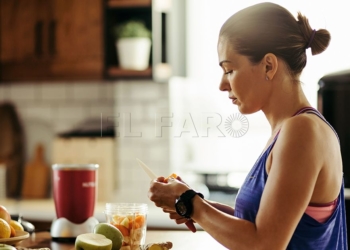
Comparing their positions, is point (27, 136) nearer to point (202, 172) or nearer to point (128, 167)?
point (128, 167)

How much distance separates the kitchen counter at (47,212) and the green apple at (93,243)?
168 centimetres

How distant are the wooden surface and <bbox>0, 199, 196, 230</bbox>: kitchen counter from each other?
112cm

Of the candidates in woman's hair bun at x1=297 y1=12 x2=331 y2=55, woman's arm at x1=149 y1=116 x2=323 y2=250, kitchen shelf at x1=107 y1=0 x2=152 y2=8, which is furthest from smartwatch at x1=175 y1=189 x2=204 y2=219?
kitchen shelf at x1=107 y1=0 x2=152 y2=8

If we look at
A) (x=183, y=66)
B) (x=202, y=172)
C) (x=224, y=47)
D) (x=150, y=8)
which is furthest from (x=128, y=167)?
(x=224, y=47)

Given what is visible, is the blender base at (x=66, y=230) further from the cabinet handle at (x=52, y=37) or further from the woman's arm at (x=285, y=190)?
the cabinet handle at (x=52, y=37)

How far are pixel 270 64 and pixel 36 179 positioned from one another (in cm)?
293

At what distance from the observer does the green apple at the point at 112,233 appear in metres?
1.81

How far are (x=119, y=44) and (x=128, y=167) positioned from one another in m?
0.77

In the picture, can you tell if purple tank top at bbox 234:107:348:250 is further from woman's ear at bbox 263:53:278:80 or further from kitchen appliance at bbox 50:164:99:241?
kitchen appliance at bbox 50:164:99:241

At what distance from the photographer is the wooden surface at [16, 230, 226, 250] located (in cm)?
205

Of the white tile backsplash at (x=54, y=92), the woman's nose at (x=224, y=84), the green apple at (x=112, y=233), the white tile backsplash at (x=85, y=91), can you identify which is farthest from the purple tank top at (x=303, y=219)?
the white tile backsplash at (x=54, y=92)

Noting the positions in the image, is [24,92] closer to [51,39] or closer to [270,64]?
[51,39]

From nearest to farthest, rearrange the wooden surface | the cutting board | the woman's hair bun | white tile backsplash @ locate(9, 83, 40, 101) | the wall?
1. the woman's hair bun
2. the wooden surface
3. the wall
4. the cutting board
5. white tile backsplash @ locate(9, 83, 40, 101)

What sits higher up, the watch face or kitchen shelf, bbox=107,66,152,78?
kitchen shelf, bbox=107,66,152,78
